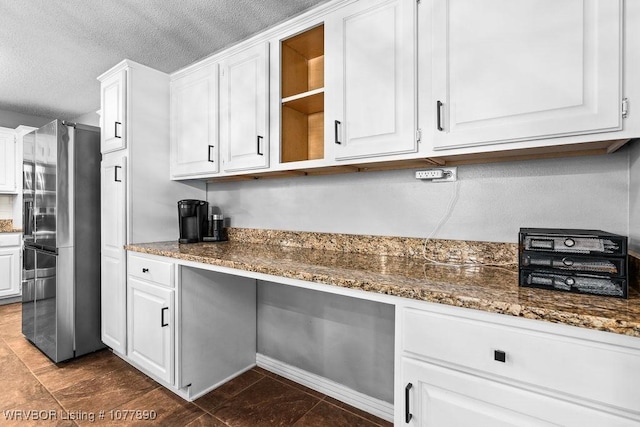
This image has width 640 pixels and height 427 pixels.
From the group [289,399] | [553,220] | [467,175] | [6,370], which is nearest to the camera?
[553,220]

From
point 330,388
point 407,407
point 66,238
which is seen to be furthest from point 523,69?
point 66,238

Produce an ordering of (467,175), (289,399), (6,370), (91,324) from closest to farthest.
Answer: (467,175)
(289,399)
(6,370)
(91,324)

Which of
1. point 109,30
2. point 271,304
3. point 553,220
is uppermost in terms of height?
point 109,30

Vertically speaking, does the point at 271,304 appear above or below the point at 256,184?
below

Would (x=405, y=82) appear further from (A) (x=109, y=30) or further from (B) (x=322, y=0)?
(A) (x=109, y=30)

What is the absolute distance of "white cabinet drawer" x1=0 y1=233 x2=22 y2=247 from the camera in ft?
12.3

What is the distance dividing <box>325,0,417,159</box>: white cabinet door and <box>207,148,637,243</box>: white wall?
1.12ft

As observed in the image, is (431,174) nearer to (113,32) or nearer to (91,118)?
(113,32)

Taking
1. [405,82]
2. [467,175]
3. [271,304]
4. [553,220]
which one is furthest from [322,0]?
[271,304]

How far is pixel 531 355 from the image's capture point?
2.77 ft

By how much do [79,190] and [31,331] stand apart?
4.56ft

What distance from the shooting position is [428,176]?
5.29 ft

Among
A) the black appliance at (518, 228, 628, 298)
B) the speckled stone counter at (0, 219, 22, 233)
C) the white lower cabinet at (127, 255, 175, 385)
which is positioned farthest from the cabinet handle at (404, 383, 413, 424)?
the speckled stone counter at (0, 219, 22, 233)

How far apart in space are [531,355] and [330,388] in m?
1.43
